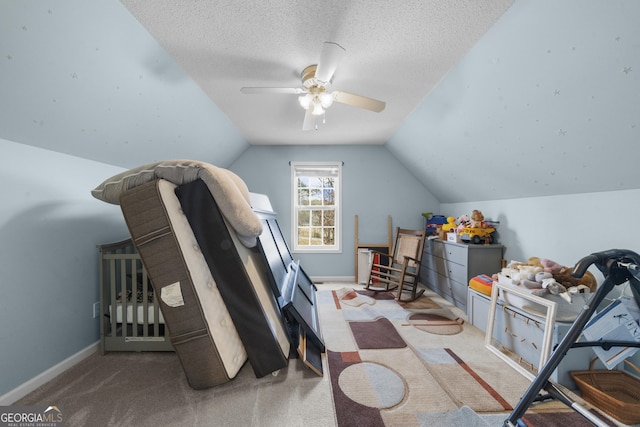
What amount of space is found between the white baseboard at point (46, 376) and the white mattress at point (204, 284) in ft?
3.69

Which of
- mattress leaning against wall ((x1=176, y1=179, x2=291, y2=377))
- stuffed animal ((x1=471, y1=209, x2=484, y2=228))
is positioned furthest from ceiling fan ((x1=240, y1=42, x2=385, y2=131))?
stuffed animal ((x1=471, y1=209, x2=484, y2=228))

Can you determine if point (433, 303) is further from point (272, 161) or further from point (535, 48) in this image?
point (272, 161)

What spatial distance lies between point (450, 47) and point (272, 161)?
288cm

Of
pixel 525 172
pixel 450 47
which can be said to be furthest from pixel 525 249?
pixel 450 47

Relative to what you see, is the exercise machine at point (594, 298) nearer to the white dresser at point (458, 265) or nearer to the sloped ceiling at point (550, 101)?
the sloped ceiling at point (550, 101)

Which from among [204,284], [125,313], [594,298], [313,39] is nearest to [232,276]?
[204,284]

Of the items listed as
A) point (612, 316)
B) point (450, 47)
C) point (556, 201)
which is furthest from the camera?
point (556, 201)

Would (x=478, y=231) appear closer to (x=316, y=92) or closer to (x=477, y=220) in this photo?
(x=477, y=220)

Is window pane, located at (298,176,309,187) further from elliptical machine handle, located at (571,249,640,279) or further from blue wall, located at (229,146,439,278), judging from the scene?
elliptical machine handle, located at (571,249,640,279)

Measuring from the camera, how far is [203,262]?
154 centimetres

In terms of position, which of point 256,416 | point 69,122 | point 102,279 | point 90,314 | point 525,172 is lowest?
point 256,416

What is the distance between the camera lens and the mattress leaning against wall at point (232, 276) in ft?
4.98

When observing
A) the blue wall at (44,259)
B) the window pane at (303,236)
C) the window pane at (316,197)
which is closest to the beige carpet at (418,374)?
the window pane at (303,236)

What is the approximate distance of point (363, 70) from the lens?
6.55 ft
